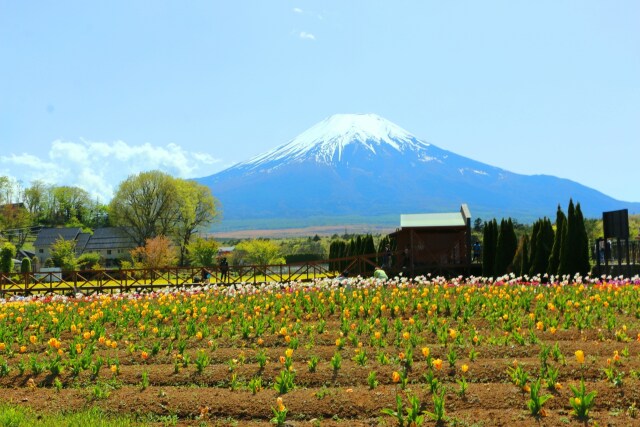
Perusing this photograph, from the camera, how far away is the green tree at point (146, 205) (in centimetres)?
8000

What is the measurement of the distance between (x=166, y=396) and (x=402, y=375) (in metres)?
3.26

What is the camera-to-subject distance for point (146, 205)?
80.4 m

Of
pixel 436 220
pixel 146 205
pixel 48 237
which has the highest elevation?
pixel 146 205

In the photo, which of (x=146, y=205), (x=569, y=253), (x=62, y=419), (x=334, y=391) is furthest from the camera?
(x=146, y=205)

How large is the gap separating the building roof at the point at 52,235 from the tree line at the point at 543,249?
268ft

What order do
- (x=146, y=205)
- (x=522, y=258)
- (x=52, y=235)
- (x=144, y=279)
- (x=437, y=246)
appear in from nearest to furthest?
(x=522, y=258), (x=144, y=279), (x=437, y=246), (x=146, y=205), (x=52, y=235)

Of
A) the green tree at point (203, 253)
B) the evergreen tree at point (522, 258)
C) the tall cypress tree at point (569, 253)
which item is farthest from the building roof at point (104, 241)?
the tall cypress tree at point (569, 253)

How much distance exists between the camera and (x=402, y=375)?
356 inches

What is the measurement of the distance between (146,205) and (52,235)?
2946cm

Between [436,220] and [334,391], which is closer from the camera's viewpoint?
[334,391]

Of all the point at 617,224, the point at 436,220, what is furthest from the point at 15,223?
the point at 617,224

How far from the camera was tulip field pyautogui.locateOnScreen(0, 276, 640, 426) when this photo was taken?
8133 millimetres

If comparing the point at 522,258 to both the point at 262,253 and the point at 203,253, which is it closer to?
the point at 203,253

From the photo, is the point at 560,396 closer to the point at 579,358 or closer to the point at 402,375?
the point at 579,358
